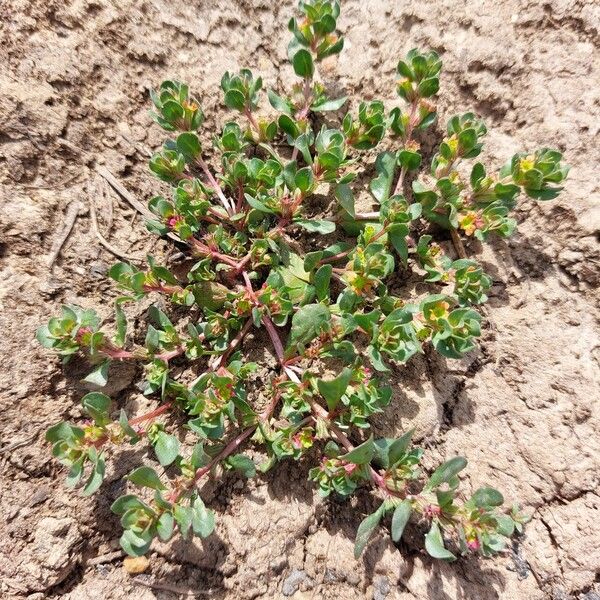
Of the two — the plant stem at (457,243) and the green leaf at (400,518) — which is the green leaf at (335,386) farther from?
the plant stem at (457,243)

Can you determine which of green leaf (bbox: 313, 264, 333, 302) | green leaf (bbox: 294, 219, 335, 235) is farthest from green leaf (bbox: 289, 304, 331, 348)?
green leaf (bbox: 294, 219, 335, 235)

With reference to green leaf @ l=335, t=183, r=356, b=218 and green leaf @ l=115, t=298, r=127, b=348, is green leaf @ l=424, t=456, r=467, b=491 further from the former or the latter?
green leaf @ l=115, t=298, r=127, b=348

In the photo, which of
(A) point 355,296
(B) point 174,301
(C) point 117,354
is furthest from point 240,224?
(C) point 117,354

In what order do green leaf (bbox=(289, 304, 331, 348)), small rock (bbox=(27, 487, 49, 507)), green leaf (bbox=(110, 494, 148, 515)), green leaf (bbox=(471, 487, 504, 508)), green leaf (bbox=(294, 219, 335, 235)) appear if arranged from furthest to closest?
green leaf (bbox=(294, 219, 335, 235)) < green leaf (bbox=(289, 304, 331, 348)) < small rock (bbox=(27, 487, 49, 507)) < green leaf (bbox=(471, 487, 504, 508)) < green leaf (bbox=(110, 494, 148, 515))

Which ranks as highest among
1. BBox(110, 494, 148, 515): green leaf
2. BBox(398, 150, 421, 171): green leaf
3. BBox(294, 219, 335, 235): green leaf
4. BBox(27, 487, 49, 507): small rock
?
BBox(398, 150, 421, 171): green leaf

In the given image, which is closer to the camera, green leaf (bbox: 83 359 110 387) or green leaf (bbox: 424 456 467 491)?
green leaf (bbox: 424 456 467 491)

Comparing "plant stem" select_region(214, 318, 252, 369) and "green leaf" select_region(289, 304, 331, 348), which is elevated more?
"green leaf" select_region(289, 304, 331, 348)

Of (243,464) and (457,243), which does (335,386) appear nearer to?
(243,464)

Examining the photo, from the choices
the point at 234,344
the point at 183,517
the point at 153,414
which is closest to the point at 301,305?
the point at 234,344
